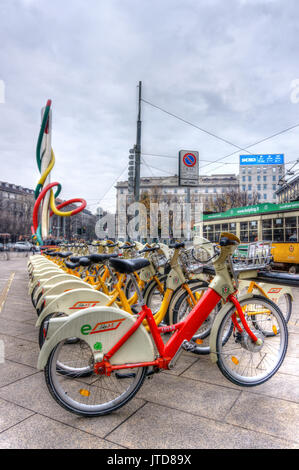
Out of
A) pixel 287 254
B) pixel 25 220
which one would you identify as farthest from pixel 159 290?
pixel 25 220

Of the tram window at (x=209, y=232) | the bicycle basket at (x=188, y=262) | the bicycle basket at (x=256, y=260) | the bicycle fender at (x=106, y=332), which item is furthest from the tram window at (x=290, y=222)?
the bicycle fender at (x=106, y=332)

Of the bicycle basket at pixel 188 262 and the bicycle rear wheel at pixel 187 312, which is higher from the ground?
the bicycle basket at pixel 188 262

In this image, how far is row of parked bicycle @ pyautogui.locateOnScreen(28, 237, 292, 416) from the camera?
2.19 meters

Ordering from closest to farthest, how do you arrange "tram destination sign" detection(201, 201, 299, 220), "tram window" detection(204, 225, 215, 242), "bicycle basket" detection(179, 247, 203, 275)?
"bicycle basket" detection(179, 247, 203, 275) < "tram destination sign" detection(201, 201, 299, 220) < "tram window" detection(204, 225, 215, 242)

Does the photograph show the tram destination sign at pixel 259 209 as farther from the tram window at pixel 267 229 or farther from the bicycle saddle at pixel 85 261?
the bicycle saddle at pixel 85 261

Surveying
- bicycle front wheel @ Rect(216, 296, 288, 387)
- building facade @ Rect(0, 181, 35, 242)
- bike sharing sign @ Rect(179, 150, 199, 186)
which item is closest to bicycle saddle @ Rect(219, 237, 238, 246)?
bicycle front wheel @ Rect(216, 296, 288, 387)

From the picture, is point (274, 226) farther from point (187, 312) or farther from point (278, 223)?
point (187, 312)

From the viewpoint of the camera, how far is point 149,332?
2.37 meters

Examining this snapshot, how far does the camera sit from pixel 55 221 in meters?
76.9

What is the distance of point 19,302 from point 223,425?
5.25m

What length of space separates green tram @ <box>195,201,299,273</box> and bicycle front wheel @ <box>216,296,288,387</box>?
8363mm

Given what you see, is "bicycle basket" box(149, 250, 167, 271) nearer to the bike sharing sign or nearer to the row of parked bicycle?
the row of parked bicycle

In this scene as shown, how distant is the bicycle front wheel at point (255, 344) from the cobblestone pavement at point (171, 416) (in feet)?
0.44

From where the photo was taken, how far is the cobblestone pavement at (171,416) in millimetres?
1952
